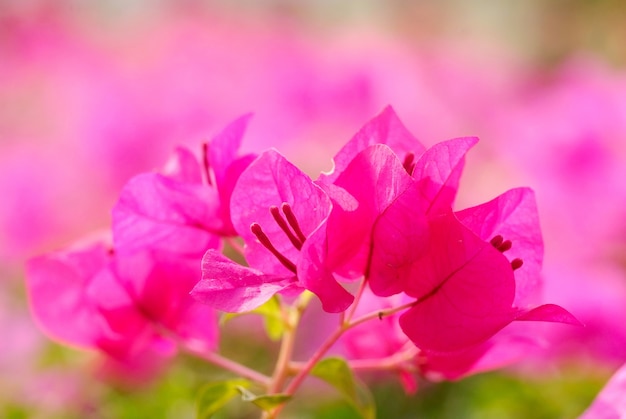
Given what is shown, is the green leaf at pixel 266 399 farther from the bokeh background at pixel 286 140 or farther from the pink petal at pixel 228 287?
the bokeh background at pixel 286 140

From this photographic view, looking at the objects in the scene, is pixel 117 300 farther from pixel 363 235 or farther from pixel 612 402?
pixel 612 402

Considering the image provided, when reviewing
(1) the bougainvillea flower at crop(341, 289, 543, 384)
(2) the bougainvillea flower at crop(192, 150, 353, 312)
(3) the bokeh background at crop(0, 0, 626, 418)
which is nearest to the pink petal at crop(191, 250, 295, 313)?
(2) the bougainvillea flower at crop(192, 150, 353, 312)

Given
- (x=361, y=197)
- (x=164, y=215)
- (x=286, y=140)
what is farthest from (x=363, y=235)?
(x=286, y=140)

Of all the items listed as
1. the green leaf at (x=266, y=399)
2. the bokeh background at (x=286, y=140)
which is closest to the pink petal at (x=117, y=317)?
the green leaf at (x=266, y=399)

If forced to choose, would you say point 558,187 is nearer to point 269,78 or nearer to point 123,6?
point 269,78

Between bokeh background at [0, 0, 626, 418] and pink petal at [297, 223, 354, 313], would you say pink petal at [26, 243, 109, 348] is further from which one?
bokeh background at [0, 0, 626, 418]

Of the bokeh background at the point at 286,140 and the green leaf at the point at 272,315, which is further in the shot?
the bokeh background at the point at 286,140

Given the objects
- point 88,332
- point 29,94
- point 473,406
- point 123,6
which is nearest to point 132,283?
point 88,332

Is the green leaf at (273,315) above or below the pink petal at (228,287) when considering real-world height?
below
